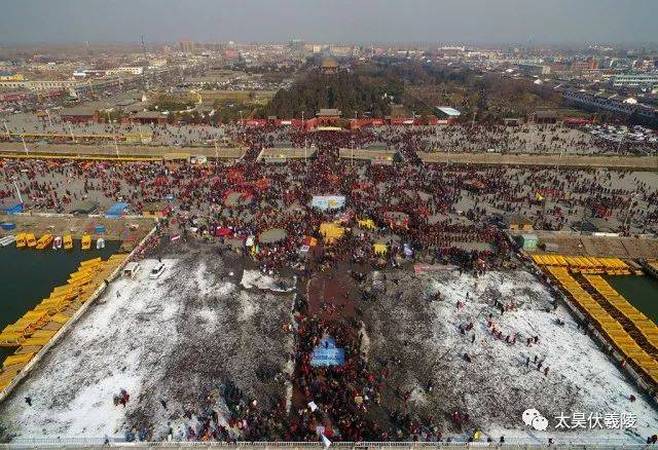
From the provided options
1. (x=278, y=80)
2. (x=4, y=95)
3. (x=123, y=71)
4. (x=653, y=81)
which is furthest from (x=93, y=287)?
(x=653, y=81)

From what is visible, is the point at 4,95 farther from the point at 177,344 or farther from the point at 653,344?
the point at 653,344

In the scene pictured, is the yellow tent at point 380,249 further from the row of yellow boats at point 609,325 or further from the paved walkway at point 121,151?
the paved walkway at point 121,151

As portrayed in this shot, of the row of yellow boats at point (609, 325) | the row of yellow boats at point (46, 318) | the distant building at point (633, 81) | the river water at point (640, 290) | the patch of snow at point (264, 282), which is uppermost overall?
the distant building at point (633, 81)

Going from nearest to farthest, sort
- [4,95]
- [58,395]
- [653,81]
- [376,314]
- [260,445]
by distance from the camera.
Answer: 1. [260,445]
2. [58,395]
3. [376,314]
4. [4,95]
5. [653,81]

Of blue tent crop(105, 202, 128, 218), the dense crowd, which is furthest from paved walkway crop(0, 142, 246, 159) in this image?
blue tent crop(105, 202, 128, 218)

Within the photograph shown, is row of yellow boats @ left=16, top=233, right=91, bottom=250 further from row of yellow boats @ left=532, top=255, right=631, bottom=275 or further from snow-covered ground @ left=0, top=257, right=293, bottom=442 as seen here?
row of yellow boats @ left=532, top=255, right=631, bottom=275

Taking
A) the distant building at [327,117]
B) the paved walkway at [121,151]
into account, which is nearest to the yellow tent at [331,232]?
the paved walkway at [121,151]
